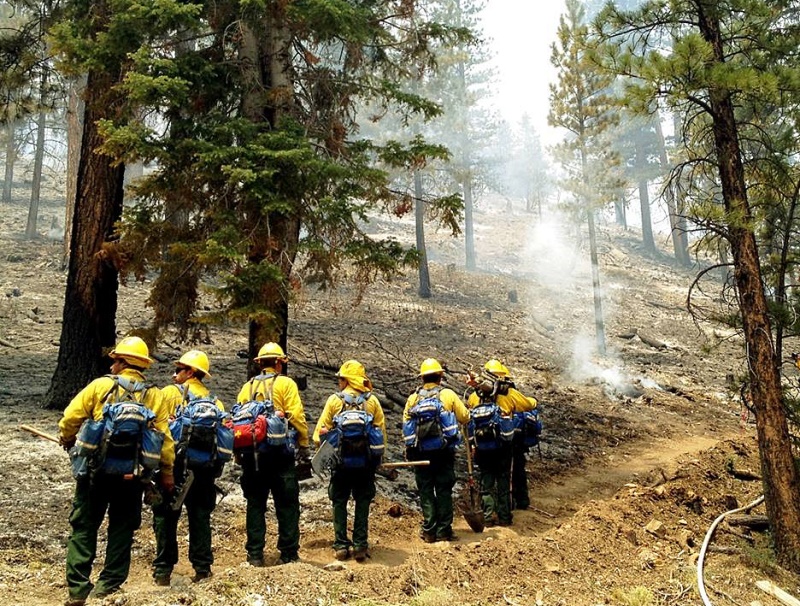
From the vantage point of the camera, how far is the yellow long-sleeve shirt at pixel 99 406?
499 cm

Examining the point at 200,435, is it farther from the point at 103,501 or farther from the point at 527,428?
the point at 527,428

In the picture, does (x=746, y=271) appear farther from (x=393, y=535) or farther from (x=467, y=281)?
(x=467, y=281)

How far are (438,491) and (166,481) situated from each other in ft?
10.7

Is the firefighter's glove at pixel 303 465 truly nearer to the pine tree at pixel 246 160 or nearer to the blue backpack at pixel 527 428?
the pine tree at pixel 246 160

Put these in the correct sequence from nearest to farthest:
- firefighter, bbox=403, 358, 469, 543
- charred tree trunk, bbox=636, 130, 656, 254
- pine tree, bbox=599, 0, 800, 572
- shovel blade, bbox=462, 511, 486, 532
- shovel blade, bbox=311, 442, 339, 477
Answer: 1. shovel blade, bbox=311, 442, 339, 477
2. pine tree, bbox=599, 0, 800, 572
3. firefighter, bbox=403, 358, 469, 543
4. shovel blade, bbox=462, 511, 486, 532
5. charred tree trunk, bbox=636, 130, 656, 254

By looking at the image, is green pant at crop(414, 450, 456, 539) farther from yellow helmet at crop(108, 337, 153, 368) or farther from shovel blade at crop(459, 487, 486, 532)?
yellow helmet at crop(108, 337, 153, 368)

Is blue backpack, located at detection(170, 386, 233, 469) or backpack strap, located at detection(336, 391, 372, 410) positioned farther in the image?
backpack strap, located at detection(336, 391, 372, 410)

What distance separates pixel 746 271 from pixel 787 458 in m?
2.34

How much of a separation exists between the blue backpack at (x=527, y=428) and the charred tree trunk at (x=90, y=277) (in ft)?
21.5

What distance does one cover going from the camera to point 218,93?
9641 millimetres

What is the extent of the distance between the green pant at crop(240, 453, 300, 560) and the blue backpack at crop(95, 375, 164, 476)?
119cm

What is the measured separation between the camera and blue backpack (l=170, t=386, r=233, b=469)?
5.48m

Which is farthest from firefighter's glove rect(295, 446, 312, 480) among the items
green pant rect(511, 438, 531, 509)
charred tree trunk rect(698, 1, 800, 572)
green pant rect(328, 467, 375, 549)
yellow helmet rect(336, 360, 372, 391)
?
charred tree trunk rect(698, 1, 800, 572)

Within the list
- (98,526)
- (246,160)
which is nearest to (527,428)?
(246,160)
